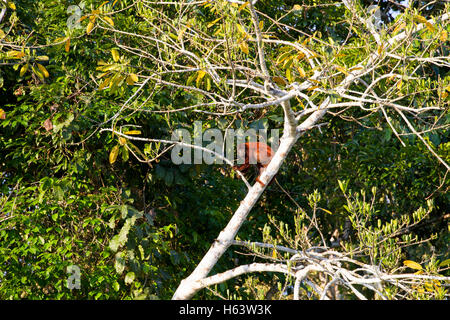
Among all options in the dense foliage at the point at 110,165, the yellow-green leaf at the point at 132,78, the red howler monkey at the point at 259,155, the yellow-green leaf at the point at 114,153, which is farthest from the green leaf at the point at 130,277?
the yellow-green leaf at the point at 132,78

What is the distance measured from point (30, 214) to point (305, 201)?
3.32 metres

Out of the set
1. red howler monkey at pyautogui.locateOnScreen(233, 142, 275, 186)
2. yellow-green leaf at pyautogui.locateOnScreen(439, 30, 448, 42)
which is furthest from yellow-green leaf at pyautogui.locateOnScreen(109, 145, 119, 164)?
yellow-green leaf at pyautogui.locateOnScreen(439, 30, 448, 42)

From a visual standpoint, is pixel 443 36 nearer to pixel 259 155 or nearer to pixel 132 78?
pixel 259 155

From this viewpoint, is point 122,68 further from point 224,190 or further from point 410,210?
point 410,210

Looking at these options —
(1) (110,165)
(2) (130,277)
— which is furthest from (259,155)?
(1) (110,165)

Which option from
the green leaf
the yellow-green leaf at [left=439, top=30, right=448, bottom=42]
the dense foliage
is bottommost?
the green leaf

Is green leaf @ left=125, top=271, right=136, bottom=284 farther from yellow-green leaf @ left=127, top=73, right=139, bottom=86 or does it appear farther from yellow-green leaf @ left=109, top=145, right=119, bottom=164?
yellow-green leaf @ left=127, top=73, right=139, bottom=86

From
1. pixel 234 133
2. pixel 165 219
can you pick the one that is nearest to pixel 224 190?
pixel 165 219

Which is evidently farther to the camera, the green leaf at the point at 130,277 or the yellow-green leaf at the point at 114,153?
the green leaf at the point at 130,277

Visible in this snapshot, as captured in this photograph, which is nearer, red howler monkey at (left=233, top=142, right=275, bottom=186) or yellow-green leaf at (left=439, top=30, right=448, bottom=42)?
yellow-green leaf at (left=439, top=30, right=448, bottom=42)

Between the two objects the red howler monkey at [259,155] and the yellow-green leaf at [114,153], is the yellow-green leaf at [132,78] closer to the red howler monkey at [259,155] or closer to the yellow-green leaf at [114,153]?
the yellow-green leaf at [114,153]

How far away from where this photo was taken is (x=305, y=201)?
6504 millimetres

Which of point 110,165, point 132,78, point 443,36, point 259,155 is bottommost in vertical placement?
point 110,165

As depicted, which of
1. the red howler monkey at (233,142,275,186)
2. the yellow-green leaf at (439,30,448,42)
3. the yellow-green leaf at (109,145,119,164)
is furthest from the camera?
the red howler monkey at (233,142,275,186)
